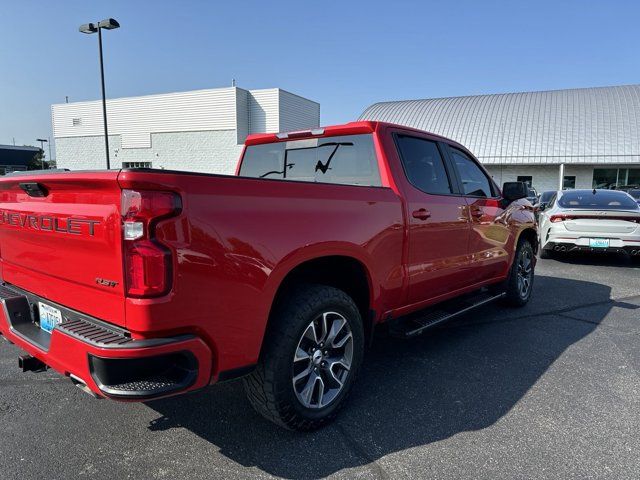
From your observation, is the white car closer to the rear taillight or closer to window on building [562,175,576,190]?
the rear taillight

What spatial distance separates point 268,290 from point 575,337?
3731 mm

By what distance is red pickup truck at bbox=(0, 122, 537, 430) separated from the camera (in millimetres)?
2035

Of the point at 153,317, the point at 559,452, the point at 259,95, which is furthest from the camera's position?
the point at 259,95

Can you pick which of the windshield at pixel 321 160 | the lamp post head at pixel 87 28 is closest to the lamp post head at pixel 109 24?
the lamp post head at pixel 87 28

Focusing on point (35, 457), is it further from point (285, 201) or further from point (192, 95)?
point (192, 95)

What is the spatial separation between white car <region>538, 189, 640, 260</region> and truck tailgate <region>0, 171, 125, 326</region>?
868 cm

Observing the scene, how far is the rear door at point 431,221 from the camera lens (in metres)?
3.56

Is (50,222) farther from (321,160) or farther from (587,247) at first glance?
(587,247)

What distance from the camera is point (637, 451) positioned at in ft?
8.76

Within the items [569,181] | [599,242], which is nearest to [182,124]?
[569,181]

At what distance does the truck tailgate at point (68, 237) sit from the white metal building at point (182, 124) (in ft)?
101

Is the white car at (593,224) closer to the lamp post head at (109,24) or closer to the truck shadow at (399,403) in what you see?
the truck shadow at (399,403)

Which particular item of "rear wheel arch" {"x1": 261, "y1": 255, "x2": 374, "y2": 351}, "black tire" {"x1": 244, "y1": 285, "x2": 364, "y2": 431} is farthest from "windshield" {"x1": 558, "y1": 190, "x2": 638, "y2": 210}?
"black tire" {"x1": 244, "y1": 285, "x2": 364, "y2": 431}

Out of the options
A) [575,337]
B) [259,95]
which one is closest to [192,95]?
[259,95]
